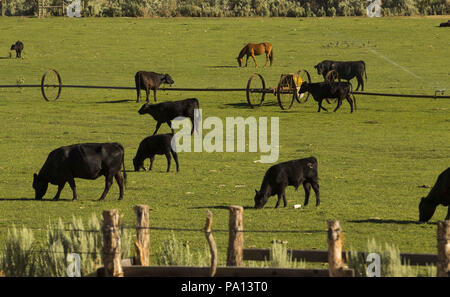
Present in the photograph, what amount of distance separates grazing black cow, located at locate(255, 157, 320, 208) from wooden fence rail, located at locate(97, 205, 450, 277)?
546 centimetres

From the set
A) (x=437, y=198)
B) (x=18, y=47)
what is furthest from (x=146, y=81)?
(x=437, y=198)

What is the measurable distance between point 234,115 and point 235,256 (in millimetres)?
23823

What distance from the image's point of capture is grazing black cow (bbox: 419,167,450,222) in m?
16.7

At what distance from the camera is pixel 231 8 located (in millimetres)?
83000

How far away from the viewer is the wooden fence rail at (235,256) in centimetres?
1097

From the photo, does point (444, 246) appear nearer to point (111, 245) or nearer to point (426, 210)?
point (111, 245)

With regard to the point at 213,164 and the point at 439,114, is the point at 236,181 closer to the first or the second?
the point at 213,164

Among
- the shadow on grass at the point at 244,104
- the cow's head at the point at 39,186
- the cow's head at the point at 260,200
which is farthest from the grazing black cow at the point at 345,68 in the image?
the cow's head at the point at 260,200

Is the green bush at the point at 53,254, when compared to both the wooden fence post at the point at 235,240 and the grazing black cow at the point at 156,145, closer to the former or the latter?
the wooden fence post at the point at 235,240

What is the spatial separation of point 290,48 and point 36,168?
3518 centimetres

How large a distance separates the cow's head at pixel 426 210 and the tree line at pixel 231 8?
59.8m

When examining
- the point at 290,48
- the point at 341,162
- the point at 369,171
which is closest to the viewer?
the point at 369,171
